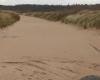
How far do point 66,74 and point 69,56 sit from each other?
106 inches

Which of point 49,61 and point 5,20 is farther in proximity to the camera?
point 5,20

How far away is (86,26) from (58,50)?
11.5 metres

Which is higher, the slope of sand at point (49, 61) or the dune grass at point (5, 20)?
the slope of sand at point (49, 61)

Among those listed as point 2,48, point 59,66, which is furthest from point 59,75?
point 2,48

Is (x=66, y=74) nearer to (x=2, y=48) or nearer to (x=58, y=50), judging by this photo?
(x=58, y=50)

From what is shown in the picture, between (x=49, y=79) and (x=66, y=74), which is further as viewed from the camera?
(x=66, y=74)

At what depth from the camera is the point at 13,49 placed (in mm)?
11641

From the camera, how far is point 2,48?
1188 cm

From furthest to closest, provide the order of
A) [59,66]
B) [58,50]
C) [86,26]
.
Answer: [86,26]
[58,50]
[59,66]

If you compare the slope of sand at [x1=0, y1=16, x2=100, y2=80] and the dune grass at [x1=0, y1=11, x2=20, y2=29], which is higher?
the slope of sand at [x1=0, y1=16, x2=100, y2=80]

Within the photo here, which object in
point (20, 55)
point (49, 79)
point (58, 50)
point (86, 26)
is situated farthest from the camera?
point (86, 26)

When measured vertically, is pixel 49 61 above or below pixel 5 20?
above

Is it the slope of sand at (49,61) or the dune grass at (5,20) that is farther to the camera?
the dune grass at (5,20)

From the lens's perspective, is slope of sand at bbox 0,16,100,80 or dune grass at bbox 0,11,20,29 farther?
dune grass at bbox 0,11,20,29
